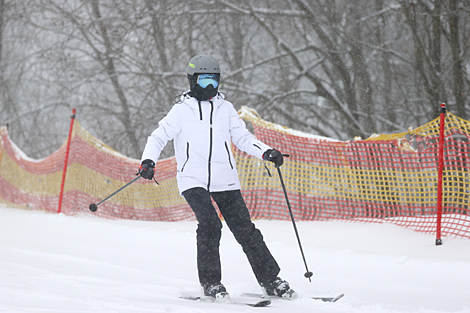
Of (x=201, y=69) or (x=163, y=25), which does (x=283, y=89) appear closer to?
(x=163, y=25)

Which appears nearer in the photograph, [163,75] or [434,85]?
[434,85]

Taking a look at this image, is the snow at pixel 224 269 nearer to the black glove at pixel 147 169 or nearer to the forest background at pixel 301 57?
the black glove at pixel 147 169

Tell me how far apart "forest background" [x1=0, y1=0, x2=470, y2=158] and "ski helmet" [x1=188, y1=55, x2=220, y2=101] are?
604cm

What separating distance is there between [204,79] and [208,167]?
2.16 ft

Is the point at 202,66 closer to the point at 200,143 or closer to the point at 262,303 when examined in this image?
the point at 200,143

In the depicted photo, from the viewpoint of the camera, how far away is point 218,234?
4.09 meters

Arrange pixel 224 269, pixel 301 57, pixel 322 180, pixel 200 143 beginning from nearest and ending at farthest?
pixel 200 143, pixel 224 269, pixel 322 180, pixel 301 57

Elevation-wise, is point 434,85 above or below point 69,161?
above

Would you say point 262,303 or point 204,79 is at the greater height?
point 204,79

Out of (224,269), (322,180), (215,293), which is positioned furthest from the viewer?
(322,180)

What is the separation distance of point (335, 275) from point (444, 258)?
1.03 m

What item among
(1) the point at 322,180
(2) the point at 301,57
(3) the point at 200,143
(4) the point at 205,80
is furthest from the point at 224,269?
(2) the point at 301,57

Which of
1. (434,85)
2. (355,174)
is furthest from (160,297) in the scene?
(434,85)

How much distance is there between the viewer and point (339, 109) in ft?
38.9
